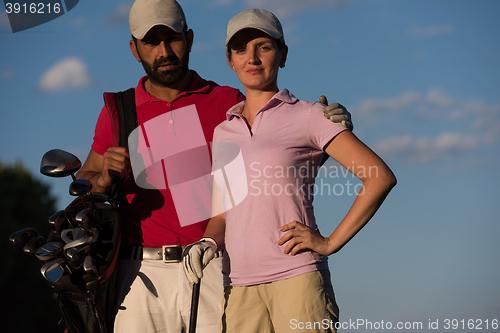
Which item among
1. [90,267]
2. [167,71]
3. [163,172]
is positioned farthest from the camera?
[167,71]

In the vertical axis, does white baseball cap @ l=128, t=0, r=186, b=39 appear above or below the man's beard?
above

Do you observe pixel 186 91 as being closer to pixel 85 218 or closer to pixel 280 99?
pixel 280 99

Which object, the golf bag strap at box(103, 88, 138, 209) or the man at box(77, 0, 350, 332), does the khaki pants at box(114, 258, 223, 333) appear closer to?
the man at box(77, 0, 350, 332)

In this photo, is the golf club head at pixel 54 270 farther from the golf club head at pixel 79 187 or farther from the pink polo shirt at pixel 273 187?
the pink polo shirt at pixel 273 187

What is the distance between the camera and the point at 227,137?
3.39 metres

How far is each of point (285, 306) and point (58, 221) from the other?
173cm

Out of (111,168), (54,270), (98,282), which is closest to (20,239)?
(54,270)

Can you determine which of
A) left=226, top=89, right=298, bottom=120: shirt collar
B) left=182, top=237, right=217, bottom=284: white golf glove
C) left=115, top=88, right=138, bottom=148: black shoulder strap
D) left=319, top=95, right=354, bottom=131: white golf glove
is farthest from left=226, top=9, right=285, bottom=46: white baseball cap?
left=182, top=237, right=217, bottom=284: white golf glove

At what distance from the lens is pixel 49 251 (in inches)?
142

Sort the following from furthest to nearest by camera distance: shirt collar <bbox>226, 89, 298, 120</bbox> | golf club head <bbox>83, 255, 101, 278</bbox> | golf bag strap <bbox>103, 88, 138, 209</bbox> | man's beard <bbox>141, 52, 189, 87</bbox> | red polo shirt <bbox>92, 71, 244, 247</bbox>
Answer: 1. man's beard <bbox>141, 52, 189, 87</bbox>
2. golf bag strap <bbox>103, 88, 138, 209</bbox>
3. red polo shirt <bbox>92, 71, 244, 247</bbox>
4. golf club head <bbox>83, 255, 101, 278</bbox>
5. shirt collar <bbox>226, 89, 298, 120</bbox>

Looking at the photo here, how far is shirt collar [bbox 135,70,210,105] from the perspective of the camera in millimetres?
4102

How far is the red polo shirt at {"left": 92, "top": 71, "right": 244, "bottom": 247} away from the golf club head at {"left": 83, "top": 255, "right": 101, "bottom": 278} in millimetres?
407

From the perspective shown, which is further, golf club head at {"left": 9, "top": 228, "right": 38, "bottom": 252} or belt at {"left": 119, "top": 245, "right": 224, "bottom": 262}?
golf club head at {"left": 9, "top": 228, "right": 38, "bottom": 252}

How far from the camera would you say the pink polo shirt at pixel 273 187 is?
3000 mm
